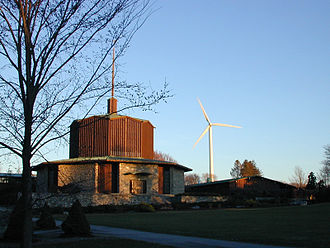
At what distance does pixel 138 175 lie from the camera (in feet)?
138

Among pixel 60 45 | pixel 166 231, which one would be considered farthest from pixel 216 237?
pixel 60 45

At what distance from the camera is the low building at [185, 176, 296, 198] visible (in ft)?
165

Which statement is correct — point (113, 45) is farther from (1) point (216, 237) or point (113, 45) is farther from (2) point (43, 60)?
(1) point (216, 237)

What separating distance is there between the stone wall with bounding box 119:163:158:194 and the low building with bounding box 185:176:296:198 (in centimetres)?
1211

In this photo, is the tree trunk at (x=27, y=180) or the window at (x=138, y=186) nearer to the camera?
the tree trunk at (x=27, y=180)

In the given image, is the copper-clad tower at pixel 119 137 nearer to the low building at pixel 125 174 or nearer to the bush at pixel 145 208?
the low building at pixel 125 174

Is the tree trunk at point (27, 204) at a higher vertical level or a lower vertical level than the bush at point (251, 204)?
higher

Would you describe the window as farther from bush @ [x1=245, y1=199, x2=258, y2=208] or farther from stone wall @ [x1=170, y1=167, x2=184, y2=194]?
bush @ [x1=245, y1=199, x2=258, y2=208]

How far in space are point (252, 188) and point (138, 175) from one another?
1856 cm

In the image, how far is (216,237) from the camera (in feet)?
49.9

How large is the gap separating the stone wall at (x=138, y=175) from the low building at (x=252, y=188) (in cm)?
1211

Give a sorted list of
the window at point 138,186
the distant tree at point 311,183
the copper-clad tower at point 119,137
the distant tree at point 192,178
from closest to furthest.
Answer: the window at point 138,186 < the copper-clad tower at point 119,137 < the distant tree at point 311,183 < the distant tree at point 192,178

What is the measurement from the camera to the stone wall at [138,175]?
4072 centimetres

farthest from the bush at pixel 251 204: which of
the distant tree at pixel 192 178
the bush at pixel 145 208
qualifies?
the distant tree at pixel 192 178
